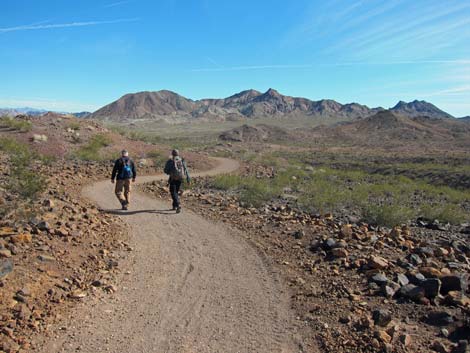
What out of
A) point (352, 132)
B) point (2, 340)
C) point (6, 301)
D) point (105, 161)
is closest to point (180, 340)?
point (2, 340)

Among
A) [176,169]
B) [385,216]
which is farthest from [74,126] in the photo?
[385,216]

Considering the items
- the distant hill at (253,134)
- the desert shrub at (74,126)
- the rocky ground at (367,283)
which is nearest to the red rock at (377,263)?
the rocky ground at (367,283)

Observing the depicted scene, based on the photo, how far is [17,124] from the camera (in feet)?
70.8

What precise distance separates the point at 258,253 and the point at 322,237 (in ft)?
5.30

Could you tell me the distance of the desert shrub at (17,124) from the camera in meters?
21.4

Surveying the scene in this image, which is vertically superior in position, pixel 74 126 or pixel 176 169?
pixel 74 126

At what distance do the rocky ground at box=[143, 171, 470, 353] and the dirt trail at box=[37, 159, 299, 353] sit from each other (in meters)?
0.46

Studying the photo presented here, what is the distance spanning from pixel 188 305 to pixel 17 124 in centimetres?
2084

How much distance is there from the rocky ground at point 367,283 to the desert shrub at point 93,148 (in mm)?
11125

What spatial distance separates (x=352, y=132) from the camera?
255 ft

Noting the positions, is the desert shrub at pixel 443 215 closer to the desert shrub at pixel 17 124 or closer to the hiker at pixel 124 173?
the hiker at pixel 124 173

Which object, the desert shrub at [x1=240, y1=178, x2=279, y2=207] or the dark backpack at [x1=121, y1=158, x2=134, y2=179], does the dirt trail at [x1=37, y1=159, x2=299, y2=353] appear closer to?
the dark backpack at [x1=121, y1=158, x2=134, y2=179]

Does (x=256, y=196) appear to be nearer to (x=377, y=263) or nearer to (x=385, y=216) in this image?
(x=385, y=216)

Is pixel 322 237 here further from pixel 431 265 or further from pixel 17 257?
pixel 17 257
